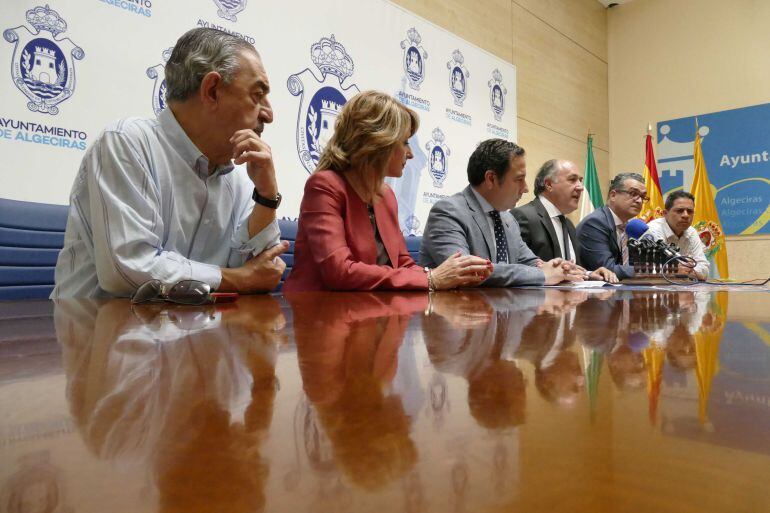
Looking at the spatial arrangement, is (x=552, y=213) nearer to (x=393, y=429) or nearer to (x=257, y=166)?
(x=257, y=166)

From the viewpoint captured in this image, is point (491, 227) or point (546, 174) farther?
point (546, 174)

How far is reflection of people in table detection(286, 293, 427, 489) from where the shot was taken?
0.10 meters

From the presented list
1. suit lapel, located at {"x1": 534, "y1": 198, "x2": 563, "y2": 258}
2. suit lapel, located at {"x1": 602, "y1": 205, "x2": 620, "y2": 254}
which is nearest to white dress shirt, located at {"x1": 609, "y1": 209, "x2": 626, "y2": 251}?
suit lapel, located at {"x1": 602, "y1": 205, "x2": 620, "y2": 254}

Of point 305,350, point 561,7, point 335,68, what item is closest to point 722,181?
point 561,7

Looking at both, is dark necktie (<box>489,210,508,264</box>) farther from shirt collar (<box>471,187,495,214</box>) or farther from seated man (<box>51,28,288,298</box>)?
seated man (<box>51,28,288,298</box>)

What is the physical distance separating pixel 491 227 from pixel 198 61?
3.58ft

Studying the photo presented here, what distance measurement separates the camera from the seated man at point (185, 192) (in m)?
0.97

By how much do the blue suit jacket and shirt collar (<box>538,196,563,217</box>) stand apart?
0.73 feet

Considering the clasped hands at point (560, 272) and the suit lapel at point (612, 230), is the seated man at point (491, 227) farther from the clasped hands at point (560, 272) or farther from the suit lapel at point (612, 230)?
the suit lapel at point (612, 230)

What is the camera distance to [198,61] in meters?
1.11

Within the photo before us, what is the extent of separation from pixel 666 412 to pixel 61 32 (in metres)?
2.18

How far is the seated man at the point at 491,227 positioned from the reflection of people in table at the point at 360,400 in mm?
1236

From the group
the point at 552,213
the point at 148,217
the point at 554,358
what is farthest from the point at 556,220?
the point at 554,358

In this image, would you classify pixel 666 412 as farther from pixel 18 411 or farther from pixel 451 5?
pixel 451 5
